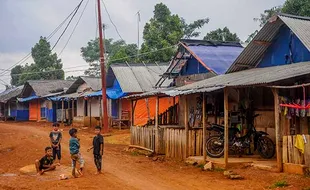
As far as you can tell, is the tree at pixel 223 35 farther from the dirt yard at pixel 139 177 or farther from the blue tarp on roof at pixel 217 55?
the dirt yard at pixel 139 177

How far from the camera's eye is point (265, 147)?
12.4 meters

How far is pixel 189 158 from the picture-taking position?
1345 centimetres

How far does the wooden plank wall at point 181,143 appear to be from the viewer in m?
13.9

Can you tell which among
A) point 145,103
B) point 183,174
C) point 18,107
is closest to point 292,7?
point 145,103

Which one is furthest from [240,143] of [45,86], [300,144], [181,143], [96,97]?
[45,86]

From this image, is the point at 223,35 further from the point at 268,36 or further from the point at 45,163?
the point at 45,163

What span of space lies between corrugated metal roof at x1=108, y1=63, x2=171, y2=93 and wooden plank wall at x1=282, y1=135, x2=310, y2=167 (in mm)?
16985

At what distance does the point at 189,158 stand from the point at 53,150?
4.65 meters

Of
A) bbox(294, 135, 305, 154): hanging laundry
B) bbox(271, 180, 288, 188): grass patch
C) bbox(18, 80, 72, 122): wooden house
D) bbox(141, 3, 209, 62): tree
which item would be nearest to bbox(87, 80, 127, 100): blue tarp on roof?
bbox(141, 3, 209, 62): tree

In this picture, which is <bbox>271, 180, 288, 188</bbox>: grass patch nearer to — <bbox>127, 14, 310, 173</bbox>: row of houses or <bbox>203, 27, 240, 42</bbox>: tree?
<bbox>127, 14, 310, 173</bbox>: row of houses

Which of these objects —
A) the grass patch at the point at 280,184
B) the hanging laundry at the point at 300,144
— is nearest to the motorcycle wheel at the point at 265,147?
the hanging laundry at the point at 300,144

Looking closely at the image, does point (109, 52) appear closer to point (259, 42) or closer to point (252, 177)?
point (259, 42)

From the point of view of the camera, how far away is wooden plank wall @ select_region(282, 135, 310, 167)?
9648mm

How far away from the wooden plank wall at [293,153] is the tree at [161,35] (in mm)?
23402
